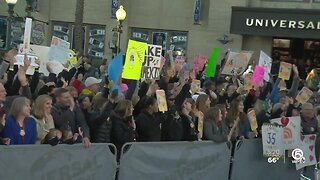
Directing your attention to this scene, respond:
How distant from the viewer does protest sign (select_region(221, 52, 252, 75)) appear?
14.2 m

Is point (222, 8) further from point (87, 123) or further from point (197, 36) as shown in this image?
point (87, 123)

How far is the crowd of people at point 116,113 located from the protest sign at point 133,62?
0.67 ft

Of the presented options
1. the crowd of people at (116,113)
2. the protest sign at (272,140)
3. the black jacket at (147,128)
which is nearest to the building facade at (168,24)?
the crowd of people at (116,113)

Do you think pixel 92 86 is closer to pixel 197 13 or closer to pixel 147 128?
pixel 147 128

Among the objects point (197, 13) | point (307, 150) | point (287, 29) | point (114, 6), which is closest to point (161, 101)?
point (307, 150)

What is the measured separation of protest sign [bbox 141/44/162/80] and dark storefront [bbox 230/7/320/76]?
16.3 metres

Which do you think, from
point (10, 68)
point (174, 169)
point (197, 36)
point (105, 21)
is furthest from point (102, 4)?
point (174, 169)

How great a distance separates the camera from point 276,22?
85.7 feet

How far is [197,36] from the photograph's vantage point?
28859mm

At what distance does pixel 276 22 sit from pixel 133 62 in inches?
682

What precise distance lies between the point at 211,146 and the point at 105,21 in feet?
72.2

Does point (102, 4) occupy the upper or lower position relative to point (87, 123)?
upper

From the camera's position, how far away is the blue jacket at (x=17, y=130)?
7094mm

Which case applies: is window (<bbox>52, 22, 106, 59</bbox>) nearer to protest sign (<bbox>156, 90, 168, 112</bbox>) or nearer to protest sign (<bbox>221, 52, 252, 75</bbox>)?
protest sign (<bbox>221, 52, 252, 75</bbox>)
